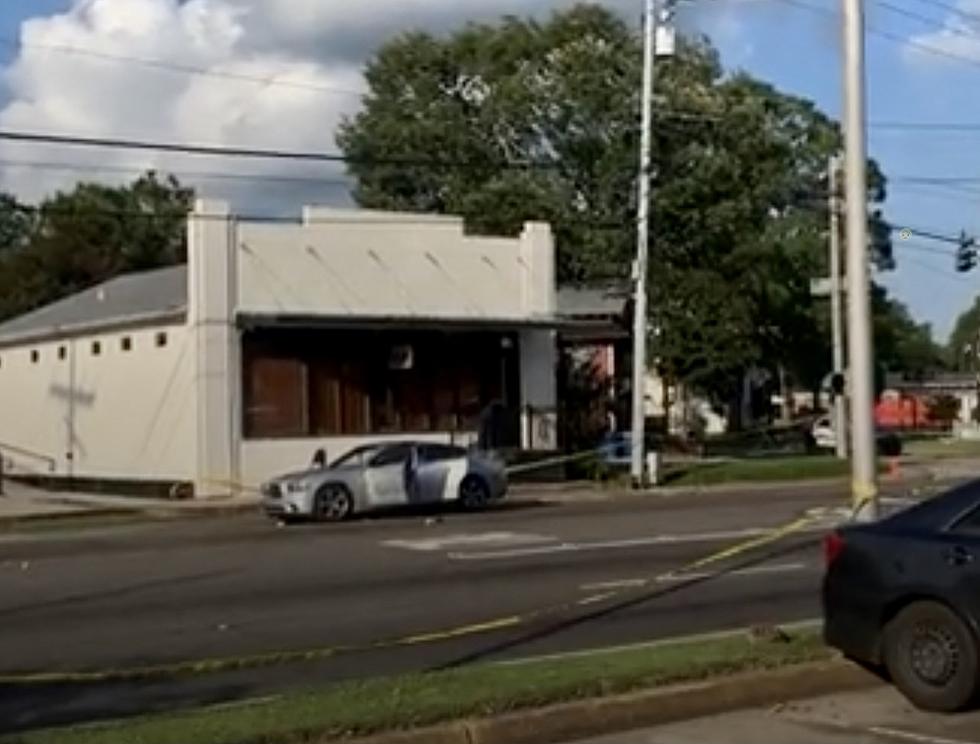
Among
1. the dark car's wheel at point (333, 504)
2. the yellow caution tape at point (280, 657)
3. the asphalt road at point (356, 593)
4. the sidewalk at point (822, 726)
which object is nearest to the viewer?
the sidewalk at point (822, 726)

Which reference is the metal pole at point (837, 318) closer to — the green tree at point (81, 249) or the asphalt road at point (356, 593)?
the asphalt road at point (356, 593)

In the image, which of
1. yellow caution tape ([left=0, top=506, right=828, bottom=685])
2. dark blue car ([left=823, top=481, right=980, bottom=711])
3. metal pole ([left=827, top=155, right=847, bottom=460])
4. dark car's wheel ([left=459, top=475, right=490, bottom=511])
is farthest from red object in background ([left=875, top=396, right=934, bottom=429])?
dark blue car ([left=823, top=481, right=980, bottom=711])

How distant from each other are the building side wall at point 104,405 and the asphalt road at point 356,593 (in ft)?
29.9

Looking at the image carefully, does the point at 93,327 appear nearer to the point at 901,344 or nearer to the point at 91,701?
the point at 91,701

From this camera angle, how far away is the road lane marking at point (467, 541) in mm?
25031

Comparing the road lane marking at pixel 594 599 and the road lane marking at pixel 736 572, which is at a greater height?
the road lane marking at pixel 736 572

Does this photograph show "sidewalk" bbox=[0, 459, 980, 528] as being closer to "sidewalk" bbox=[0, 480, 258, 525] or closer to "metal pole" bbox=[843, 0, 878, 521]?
"sidewalk" bbox=[0, 480, 258, 525]

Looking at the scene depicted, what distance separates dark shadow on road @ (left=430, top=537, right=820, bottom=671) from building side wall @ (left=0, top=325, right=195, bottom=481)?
732 inches

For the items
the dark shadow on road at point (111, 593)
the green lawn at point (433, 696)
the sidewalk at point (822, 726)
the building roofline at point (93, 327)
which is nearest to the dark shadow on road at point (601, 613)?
the green lawn at point (433, 696)

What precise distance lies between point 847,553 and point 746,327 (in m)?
49.7

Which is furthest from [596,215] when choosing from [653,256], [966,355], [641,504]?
[966,355]

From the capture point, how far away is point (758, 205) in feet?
193

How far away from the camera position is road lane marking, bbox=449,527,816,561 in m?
23.3

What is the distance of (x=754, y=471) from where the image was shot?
44.4 meters
